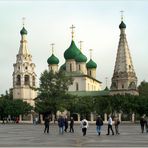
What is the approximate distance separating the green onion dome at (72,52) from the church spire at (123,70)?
10941mm

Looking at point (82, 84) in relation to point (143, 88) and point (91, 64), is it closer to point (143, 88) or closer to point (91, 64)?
point (91, 64)

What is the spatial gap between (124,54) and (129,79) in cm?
580

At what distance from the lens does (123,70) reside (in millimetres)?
112875

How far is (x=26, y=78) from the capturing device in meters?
123

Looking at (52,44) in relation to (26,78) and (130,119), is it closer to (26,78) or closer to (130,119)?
(26,78)

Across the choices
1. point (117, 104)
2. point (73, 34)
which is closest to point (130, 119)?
point (117, 104)

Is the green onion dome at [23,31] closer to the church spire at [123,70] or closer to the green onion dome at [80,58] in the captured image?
the green onion dome at [80,58]

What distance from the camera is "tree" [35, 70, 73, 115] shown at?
86.4 metres

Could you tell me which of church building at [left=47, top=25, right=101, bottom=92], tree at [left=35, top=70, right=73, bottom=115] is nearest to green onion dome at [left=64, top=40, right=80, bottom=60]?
church building at [left=47, top=25, right=101, bottom=92]

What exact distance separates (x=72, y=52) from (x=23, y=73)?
13.2 m

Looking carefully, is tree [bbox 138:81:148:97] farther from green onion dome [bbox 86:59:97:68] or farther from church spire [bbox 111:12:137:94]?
green onion dome [bbox 86:59:97:68]

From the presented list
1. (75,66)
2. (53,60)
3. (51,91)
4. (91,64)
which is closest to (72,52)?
(75,66)

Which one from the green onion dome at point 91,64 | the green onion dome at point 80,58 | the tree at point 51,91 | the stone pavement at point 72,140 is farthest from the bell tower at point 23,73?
the stone pavement at point 72,140

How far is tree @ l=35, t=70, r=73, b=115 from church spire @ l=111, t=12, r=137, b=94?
26.4 metres
